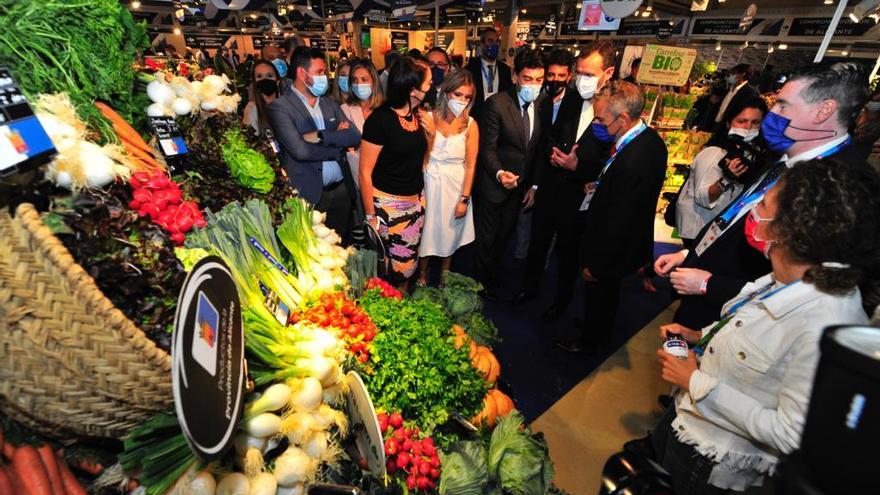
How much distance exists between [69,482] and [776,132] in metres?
2.99

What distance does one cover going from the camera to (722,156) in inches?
126

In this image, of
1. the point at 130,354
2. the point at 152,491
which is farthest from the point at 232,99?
the point at 152,491

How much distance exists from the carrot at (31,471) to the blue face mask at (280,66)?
6.07 meters

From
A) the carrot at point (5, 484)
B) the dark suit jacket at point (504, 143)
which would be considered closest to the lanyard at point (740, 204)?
the dark suit jacket at point (504, 143)

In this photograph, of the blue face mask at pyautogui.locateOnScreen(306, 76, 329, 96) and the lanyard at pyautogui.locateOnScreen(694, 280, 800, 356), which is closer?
the lanyard at pyautogui.locateOnScreen(694, 280, 800, 356)

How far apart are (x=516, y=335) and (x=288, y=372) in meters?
2.74

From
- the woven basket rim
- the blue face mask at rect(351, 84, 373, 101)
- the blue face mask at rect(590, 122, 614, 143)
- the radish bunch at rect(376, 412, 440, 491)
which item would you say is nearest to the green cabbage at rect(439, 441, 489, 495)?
the radish bunch at rect(376, 412, 440, 491)

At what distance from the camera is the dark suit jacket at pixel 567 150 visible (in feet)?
10.8

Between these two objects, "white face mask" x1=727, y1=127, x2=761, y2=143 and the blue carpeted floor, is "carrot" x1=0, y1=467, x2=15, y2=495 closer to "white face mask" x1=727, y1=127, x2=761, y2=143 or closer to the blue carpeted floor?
the blue carpeted floor

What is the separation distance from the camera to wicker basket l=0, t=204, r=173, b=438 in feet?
2.41

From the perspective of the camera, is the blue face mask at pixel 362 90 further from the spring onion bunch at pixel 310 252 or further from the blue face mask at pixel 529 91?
the spring onion bunch at pixel 310 252

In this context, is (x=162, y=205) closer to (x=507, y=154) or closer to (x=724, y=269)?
(x=724, y=269)

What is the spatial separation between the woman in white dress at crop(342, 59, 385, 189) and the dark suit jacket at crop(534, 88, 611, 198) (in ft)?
5.49

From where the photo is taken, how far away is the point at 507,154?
371 cm
